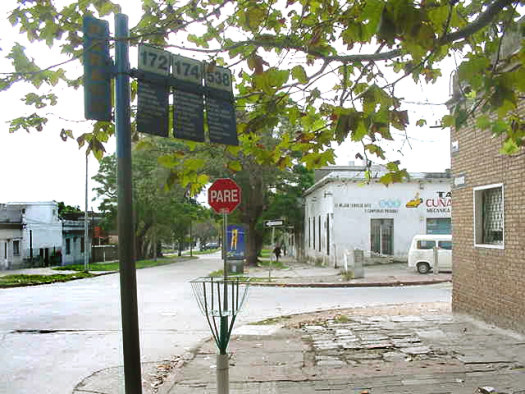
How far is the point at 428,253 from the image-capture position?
2439 centimetres

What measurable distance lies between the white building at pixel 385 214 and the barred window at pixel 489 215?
63.8 feet

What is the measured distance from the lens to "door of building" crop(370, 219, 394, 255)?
30.3 metres

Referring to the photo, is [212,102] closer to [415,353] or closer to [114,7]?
[114,7]

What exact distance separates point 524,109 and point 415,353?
391cm

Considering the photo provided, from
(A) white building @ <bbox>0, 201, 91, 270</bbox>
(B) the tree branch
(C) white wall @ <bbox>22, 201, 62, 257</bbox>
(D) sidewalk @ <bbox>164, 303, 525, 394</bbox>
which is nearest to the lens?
(B) the tree branch

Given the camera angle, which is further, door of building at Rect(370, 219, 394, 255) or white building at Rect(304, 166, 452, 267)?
door of building at Rect(370, 219, 394, 255)

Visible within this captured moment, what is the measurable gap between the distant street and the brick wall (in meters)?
4.58

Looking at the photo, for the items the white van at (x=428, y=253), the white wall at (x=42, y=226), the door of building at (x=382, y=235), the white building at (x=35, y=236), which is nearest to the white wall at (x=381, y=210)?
the door of building at (x=382, y=235)

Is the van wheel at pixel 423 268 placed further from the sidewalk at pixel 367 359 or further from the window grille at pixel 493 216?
the window grille at pixel 493 216

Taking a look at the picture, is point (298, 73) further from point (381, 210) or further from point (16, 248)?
point (16, 248)

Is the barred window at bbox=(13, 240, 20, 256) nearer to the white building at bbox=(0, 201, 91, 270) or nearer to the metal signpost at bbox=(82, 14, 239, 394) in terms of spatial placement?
the white building at bbox=(0, 201, 91, 270)

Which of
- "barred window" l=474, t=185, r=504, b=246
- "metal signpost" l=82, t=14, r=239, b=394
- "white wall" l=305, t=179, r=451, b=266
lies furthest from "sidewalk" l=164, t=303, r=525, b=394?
"white wall" l=305, t=179, r=451, b=266

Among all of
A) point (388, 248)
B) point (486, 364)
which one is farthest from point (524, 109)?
point (388, 248)

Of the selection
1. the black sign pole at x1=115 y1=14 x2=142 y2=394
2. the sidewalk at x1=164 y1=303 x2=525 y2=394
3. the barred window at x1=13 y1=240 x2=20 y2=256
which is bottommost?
the barred window at x1=13 y1=240 x2=20 y2=256
